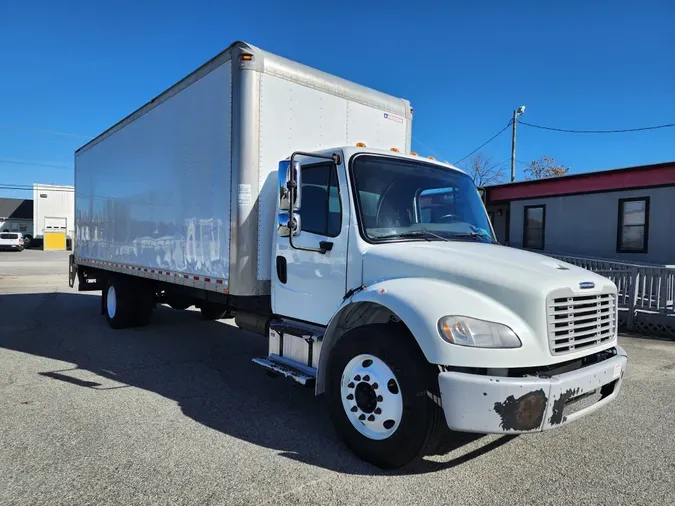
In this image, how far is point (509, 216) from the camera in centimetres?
1641

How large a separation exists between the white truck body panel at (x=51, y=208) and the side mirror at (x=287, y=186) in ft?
175

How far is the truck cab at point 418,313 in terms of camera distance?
2.89 metres

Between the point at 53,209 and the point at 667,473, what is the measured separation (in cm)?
5857

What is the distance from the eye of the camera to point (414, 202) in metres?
4.17

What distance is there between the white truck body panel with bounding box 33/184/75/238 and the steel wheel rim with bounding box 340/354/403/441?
54.3 meters

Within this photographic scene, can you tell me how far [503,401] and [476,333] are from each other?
422mm

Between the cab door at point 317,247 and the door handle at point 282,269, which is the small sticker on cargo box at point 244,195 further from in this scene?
the door handle at point 282,269

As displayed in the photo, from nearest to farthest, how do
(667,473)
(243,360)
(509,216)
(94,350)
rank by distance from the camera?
(667,473)
(243,360)
(94,350)
(509,216)

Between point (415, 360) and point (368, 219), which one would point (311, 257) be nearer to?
point (368, 219)

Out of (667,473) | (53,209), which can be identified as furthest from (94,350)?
(53,209)

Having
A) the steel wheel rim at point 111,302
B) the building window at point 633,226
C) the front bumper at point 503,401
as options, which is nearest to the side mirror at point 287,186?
the front bumper at point 503,401

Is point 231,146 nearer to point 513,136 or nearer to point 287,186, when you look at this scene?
point 287,186

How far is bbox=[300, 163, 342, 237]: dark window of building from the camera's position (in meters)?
4.00

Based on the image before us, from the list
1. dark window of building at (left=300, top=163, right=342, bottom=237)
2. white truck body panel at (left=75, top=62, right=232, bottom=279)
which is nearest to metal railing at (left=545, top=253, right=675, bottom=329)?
dark window of building at (left=300, top=163, right=342, bottom=237)
